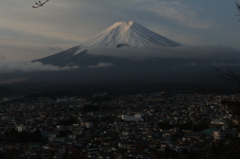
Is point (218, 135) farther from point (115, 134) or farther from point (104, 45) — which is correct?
point (104, 45)

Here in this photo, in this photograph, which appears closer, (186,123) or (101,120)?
(186,123)

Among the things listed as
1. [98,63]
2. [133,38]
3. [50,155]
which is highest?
[133,38]

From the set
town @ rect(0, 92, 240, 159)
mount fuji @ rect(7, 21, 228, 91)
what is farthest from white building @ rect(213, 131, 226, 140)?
mount fuji @ rect(7, 21, 228, 91)

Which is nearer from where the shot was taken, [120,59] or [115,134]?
[115,134]

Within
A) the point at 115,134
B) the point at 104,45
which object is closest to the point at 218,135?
the point at 115,134

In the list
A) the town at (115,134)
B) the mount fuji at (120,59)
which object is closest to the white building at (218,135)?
the town at (115,134)

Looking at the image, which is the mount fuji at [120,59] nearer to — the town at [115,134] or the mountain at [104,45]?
the mountain at [104,45]

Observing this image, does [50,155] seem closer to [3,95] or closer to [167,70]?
[3,95]

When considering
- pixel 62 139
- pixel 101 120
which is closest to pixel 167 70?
pixel 101 120

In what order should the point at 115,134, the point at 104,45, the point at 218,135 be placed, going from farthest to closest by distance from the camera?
the point at 104,45 → the point at 115,134 → the point at 218,135

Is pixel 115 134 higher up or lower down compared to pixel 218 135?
lower down
